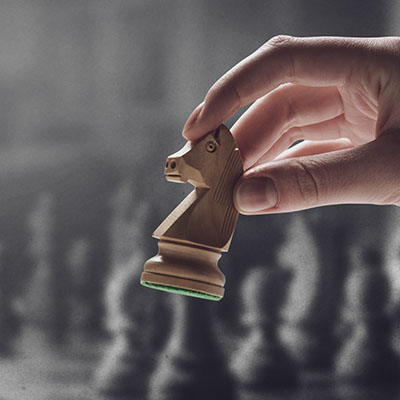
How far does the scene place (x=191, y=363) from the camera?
4.74 feet

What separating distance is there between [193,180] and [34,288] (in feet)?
3.01

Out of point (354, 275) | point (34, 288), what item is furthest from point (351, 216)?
point (34, 288)

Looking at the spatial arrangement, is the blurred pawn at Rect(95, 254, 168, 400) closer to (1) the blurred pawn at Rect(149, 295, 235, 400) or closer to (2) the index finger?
(1) the blurred pawn at Rect(149, 295, 235, 400)

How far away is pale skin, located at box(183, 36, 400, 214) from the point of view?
26.0 inches

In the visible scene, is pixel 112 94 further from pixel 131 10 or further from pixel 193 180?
pixel 193 180

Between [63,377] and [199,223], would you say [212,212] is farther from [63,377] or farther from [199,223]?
[63,377]

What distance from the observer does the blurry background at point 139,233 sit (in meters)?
1.45

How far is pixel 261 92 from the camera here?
0.77 meters

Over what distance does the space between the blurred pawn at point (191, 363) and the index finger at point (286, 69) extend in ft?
2.70

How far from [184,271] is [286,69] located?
31cm

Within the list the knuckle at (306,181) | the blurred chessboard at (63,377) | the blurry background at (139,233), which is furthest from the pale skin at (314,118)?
the blurred chessboard at (63,377)

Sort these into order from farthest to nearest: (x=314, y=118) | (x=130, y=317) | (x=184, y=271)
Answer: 1. (x=130, y=317)
2. (x=314, y=118)
3. (x=184, y=271)

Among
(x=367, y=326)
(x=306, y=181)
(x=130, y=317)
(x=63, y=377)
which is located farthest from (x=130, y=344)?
(x=306, y=181)

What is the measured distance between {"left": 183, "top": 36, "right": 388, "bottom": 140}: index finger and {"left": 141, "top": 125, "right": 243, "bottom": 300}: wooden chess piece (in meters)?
0.04
